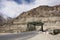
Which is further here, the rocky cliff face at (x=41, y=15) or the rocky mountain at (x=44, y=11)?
the rocky mountain at (x=44, y=11)

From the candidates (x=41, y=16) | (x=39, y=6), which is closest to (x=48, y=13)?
(x=41, y=16)

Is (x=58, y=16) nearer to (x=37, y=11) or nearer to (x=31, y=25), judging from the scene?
(x=37, y=11)

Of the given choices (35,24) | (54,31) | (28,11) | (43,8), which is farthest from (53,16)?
(54,31)

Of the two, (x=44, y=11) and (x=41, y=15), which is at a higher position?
(x=44, y=11)

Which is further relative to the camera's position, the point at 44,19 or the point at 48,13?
the point at 48,13

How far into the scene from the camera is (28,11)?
10000cm

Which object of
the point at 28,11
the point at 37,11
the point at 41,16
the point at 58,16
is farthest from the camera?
the point at 28,11

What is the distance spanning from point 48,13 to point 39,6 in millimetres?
12583

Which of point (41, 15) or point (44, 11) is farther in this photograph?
point (44, 11)

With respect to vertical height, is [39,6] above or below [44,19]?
above

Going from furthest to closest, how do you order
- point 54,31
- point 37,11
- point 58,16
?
point 37,11 → point 58,16 → point 54,31

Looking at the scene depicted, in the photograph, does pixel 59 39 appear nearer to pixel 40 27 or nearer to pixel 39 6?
pixel 40 27

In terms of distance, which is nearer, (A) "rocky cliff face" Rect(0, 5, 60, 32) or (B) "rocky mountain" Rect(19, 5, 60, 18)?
(A) "rocky cliff face" Rect(0, 5, 60, 32)

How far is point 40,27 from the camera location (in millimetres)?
41094
